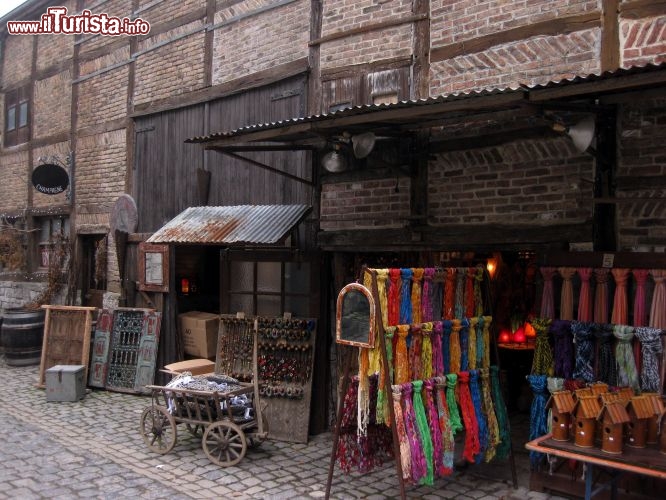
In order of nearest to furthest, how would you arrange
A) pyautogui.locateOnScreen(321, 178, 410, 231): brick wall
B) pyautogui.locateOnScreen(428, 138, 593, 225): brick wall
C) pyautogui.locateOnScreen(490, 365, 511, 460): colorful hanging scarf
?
pyautogui.locateOnScreen(428, 138, 593, 225): brick wall → pyautogui.locateOnScreen(490, 365, 511, 460): colorful hanging scarf → pyautogui.locateOnScreen(321, 178, 410, 231): brick wall

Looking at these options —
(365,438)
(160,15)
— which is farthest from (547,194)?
(160,15)

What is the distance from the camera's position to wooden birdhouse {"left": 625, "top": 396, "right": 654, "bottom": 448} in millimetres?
4148

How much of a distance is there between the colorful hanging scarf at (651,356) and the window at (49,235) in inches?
434

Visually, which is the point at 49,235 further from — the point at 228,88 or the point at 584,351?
the point at 584,351

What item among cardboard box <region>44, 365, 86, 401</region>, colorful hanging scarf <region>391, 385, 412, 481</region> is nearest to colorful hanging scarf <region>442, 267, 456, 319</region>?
colorful hanging scarf <region>391, 385, 412, 481</region>

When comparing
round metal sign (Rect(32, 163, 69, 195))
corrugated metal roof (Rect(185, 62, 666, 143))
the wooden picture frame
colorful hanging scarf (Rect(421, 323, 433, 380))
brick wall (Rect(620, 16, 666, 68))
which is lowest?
colorful hanging scarf (Rect(421, 323, 433, 380))

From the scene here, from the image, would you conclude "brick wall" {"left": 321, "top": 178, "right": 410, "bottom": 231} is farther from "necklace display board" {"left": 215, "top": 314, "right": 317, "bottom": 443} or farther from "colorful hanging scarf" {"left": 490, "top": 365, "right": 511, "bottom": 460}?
"colorful hanging scarf" {"left": 490, "top": 365, "right": 511, "bottom": 460}

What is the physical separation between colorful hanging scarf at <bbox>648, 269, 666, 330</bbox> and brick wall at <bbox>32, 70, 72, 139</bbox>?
11250 millimetres

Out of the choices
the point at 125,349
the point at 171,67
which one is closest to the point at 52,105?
the point at 171,67

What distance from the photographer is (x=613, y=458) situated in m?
4.00

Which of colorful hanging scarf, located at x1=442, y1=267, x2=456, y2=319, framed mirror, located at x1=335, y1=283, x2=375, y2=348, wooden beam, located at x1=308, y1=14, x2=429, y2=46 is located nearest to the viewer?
framed mirror, located at x1=335, y1=283, x2=375, y2=348

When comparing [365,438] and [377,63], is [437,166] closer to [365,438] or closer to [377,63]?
[377,63]

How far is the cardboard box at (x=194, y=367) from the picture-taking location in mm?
7436

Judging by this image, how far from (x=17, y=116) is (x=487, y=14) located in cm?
1228
